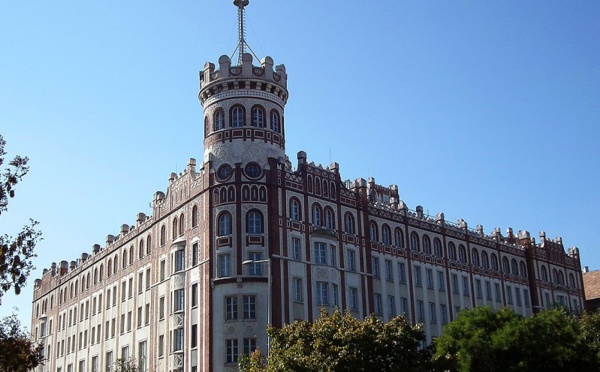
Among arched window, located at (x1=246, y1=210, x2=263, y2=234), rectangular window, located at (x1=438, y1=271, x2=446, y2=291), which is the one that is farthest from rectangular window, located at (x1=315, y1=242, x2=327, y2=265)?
rectangular window, located at (x1=438, y1=271, x2=446, y2=291)

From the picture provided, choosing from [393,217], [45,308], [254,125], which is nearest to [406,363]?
[254,125]

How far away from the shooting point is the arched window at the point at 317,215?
62.4 metres

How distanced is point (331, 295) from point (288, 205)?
7802 millimetres

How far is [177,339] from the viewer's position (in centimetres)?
6003

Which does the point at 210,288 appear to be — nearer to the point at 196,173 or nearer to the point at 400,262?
the point at 196,173

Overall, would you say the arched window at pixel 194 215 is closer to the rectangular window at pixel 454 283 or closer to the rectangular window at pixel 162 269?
the rectangular window at pixel 162 269

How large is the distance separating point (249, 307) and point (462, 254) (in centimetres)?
2941

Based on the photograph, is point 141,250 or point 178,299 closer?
point 178,299

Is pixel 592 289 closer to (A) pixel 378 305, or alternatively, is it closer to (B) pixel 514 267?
(B) pixel 514 267

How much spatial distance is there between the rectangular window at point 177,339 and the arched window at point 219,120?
1613 cm

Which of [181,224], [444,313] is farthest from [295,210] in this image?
[444,313]

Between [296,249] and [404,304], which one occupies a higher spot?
[296,249]

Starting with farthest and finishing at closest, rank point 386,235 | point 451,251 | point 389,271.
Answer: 1. point 451,251
2. point 386,235
3. point 389,271

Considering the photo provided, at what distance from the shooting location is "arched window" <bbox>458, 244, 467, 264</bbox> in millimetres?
77125
